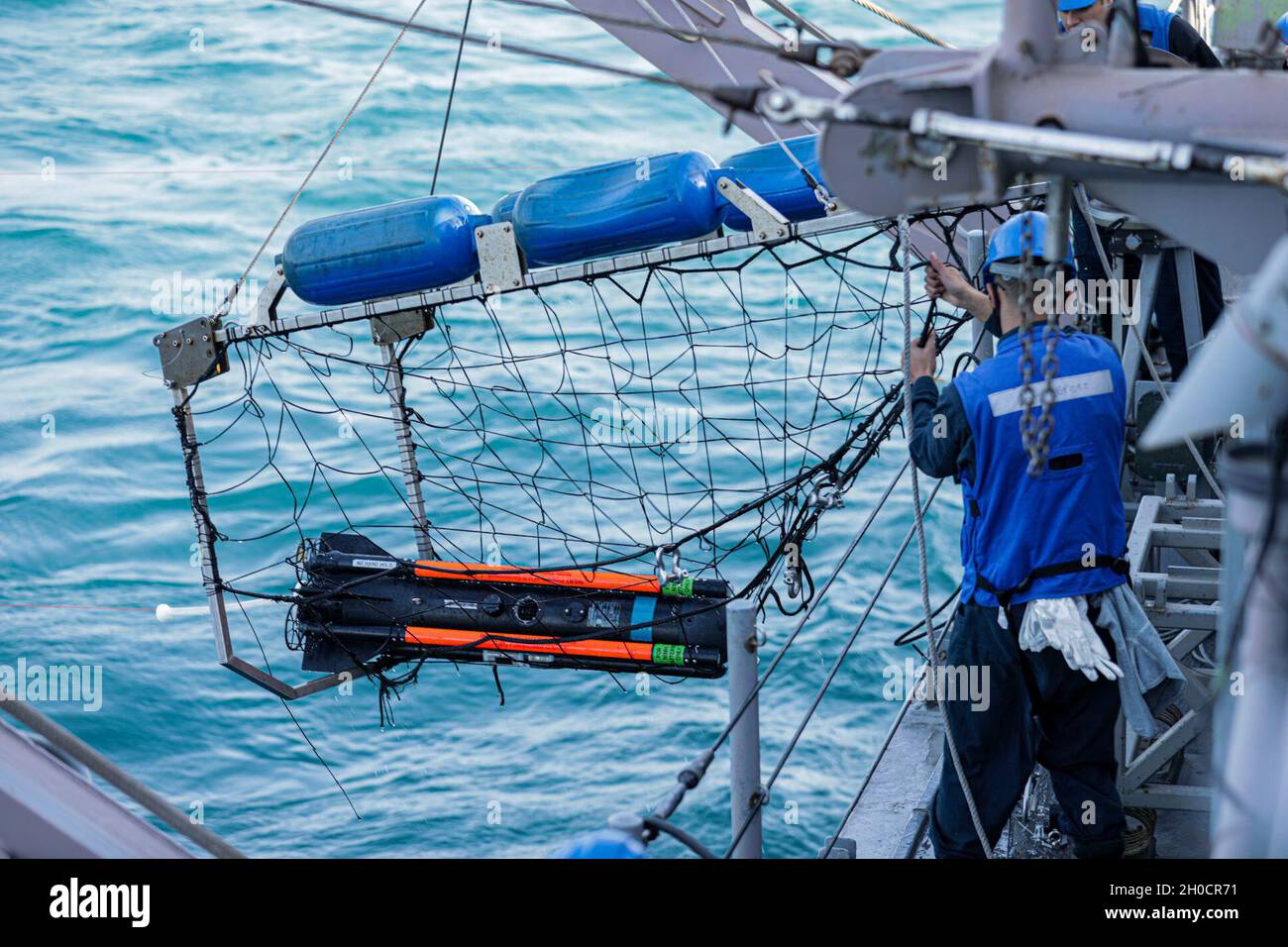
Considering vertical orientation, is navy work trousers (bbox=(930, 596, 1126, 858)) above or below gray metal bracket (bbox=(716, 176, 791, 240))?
below

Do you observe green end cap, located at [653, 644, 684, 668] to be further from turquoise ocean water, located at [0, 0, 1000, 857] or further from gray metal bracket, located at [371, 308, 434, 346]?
turquoise ocean water, located at [0, 0, 1000, 857]

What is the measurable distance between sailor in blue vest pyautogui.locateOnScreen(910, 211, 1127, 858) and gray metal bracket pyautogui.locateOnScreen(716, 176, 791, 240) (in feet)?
3.15

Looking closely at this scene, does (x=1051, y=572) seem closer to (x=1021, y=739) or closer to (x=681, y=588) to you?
(x=1021, y=739)

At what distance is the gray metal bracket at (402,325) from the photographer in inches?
204

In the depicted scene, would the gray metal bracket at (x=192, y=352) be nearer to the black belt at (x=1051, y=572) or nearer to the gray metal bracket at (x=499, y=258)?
the gray metal bracket at (x=499, y=258)

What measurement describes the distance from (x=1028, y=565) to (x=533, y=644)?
2196 mm

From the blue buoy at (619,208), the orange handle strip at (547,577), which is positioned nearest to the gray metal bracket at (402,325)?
the blue buoy at (619,208)

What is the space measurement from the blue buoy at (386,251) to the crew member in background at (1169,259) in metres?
2.28

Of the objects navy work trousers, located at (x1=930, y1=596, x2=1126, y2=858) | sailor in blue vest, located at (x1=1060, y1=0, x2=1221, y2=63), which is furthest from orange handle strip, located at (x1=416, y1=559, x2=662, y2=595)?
sailor in blue vest, located at (x1=1060, y1=0, x2=1221, y2=63)

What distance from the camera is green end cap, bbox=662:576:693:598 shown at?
5125 millimetres

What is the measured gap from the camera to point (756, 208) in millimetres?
4512

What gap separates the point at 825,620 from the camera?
10508 millimetres
